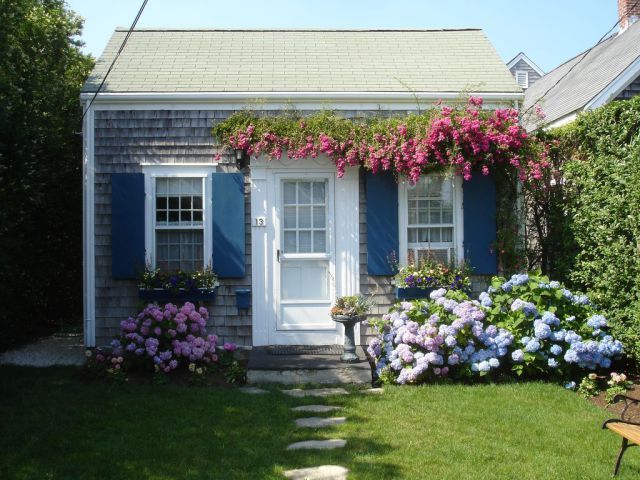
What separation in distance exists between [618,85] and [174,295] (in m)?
8.35

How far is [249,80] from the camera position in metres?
8.22

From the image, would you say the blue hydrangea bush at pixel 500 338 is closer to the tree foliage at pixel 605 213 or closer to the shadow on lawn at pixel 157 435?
the tree foliage at pixel 605 213

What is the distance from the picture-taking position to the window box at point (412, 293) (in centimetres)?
756

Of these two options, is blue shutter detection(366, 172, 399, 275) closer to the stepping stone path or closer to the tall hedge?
the stepping stone path

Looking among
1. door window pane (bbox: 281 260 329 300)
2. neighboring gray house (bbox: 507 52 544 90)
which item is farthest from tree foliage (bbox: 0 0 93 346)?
neighboring gray house (bbox: 507 52 544 90)

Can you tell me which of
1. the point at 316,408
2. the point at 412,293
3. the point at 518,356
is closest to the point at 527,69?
the point at 412,293

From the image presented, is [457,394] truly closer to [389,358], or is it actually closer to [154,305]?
[389,358]

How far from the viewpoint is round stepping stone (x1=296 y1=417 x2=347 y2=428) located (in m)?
5.18

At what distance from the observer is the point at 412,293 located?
758 centimetres

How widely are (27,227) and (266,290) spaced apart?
343 centimetres

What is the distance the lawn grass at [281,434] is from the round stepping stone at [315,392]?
160 millimetres

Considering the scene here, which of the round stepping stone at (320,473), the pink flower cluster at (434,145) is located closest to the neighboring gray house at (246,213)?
the pink flower cluster at (434,145)

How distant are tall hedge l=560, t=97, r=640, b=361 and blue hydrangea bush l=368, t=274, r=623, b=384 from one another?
23 centimetres

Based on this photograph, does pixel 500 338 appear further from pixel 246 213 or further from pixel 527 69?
pixel 527 69
